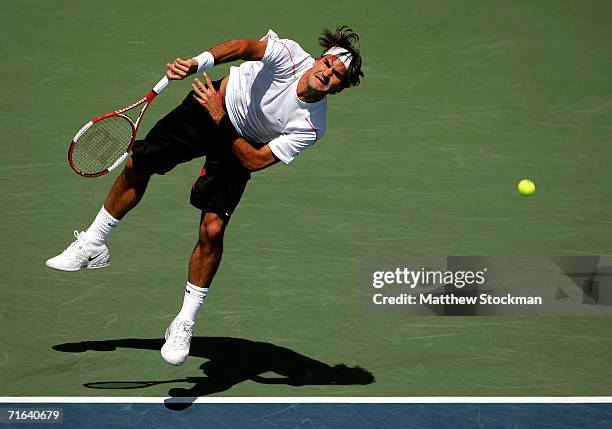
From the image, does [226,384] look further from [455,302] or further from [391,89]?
[391,89]

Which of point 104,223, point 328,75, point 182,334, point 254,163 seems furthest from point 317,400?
point 328,75

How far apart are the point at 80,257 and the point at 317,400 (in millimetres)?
2277

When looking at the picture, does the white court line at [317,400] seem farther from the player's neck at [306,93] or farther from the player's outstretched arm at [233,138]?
the player's neck at [306,93]

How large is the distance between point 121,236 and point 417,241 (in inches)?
108

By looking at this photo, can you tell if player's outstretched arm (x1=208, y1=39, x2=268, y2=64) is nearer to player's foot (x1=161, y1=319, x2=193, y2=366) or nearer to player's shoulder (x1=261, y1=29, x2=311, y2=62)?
player's shoulder (x1=261, y1=29, x2=311, y2=62)

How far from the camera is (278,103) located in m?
11.2

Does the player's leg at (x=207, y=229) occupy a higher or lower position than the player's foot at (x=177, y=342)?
higher

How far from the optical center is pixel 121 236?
13.2 m

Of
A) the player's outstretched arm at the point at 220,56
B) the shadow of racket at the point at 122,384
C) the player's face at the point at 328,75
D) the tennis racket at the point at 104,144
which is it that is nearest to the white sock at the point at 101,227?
the tennis racket at the point at 104,144

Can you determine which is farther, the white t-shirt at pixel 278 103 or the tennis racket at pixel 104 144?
the tennis racket at pixel 104 144

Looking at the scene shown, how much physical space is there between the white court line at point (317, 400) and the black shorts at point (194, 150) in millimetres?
1527

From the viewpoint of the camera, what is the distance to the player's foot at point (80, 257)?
11.6 metres

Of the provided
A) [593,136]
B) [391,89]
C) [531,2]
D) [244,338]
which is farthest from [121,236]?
[531,2]

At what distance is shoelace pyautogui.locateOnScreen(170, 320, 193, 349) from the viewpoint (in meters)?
11.0
